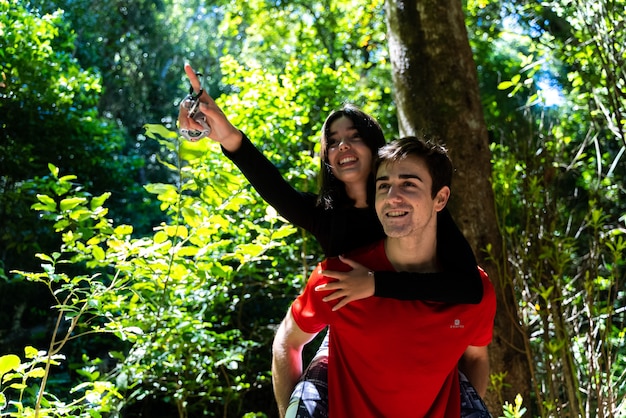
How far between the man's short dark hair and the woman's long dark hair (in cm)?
23

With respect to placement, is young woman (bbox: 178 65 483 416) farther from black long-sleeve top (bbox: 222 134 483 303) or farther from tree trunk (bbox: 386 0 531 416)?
tree trunk (bbox: 386 0 531 416)

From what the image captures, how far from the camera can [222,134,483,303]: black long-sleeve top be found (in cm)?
143

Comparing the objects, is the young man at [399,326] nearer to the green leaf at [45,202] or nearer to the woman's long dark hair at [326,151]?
the woman's long dark hair at [326,151]

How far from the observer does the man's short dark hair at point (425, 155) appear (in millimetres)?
1521

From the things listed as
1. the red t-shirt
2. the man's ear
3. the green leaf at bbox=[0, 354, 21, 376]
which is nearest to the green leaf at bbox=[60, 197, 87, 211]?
the green leaf at bbox=[0, 354, 21, 376]

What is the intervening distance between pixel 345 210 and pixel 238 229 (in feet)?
4.63

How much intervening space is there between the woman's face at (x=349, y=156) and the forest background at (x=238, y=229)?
0.51 metres

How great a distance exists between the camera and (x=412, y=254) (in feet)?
5.02

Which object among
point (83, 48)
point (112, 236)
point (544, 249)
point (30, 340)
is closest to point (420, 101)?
point (544, 249)

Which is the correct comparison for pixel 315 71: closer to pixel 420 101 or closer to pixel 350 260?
pixel 420 101

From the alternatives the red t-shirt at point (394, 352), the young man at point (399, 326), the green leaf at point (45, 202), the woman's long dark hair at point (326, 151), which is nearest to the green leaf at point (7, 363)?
the green leaf at point (45, 202)

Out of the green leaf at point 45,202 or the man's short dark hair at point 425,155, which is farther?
the green leaf at point 45,202

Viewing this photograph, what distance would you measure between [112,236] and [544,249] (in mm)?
1643

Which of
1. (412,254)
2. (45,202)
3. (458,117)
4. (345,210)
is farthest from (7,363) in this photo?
(458,117)
